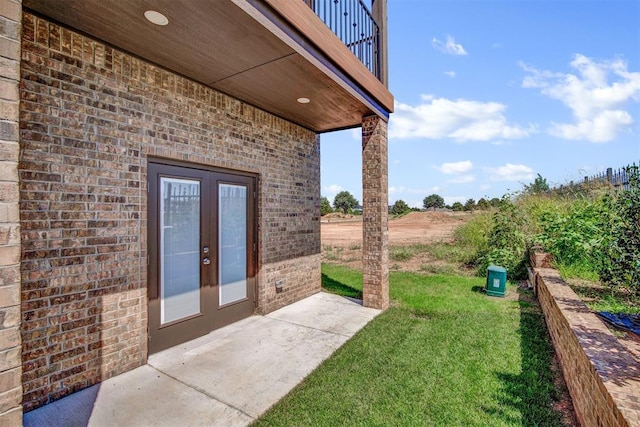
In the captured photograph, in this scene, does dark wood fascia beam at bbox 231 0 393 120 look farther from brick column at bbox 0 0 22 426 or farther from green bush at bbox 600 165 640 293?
green bush at bbox 600 165 640 293

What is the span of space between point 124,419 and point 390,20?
681 centimetres

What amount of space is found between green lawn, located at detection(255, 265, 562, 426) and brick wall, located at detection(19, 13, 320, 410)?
2007 millimetres

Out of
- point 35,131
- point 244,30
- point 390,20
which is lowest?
point 35,131

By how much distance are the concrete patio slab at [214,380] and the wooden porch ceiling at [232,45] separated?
353cm

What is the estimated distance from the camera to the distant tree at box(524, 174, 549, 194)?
10.5m

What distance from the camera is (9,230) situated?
1293 millimetres

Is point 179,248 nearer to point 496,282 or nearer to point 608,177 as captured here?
point 496,282

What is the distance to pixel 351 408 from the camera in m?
2.73

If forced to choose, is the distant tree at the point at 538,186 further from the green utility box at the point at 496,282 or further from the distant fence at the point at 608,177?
the green utility box at the point at 496,282

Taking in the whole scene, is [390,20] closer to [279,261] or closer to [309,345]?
[279,261]

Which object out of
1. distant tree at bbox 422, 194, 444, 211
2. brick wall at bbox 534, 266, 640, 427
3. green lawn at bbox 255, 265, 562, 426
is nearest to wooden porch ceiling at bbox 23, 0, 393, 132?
green lawn at bbox 255, 265, 562, 426

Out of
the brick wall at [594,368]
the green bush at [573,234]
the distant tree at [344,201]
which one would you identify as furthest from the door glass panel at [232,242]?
the distant tree at [344,201]

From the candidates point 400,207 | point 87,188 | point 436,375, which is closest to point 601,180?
point 436,375

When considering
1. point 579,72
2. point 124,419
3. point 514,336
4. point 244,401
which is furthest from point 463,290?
point 579,72
